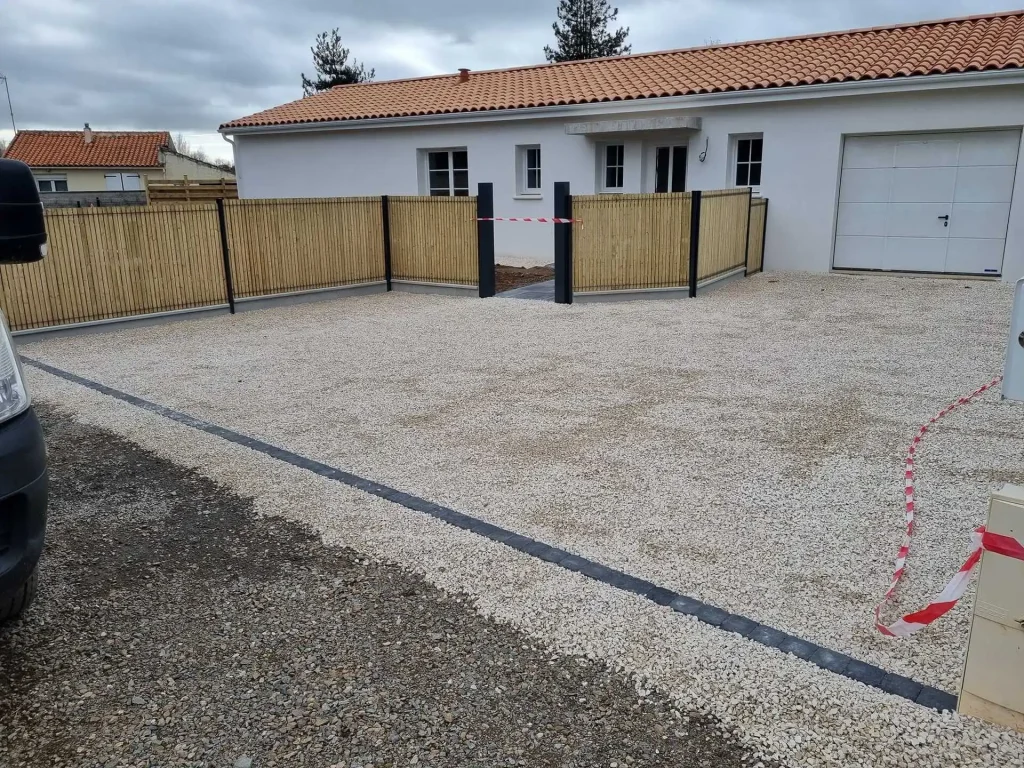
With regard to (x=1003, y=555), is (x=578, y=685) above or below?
below

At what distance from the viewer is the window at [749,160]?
14.6m

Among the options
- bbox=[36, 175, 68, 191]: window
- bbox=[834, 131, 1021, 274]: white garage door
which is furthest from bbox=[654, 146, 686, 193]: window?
bbox=[36, 175, 68, 191]: window

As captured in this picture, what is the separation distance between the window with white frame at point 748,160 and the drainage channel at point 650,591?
1188 cm

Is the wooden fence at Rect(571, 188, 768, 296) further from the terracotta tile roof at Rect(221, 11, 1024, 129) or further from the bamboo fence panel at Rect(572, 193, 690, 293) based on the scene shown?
the terracotta tile roof at Rect(221, 11, 1024, 129)

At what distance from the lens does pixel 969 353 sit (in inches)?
316

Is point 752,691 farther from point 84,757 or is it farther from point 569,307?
point 569,307

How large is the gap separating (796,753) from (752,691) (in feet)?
1.01

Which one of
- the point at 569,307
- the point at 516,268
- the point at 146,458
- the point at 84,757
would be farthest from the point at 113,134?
the point at 84,757

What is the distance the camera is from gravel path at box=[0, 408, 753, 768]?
2488 millimetres

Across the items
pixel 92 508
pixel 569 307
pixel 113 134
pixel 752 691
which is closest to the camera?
pixel 752 691

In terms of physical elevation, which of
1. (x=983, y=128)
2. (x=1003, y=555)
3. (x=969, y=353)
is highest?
(x=983, y=128)

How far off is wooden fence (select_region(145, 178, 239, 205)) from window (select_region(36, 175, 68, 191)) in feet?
69.0

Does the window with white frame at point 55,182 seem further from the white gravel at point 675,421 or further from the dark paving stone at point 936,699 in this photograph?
the dark paving stone at point 936,699

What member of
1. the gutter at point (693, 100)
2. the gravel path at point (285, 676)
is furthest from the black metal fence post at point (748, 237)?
the gravel path at point (285, 676)
